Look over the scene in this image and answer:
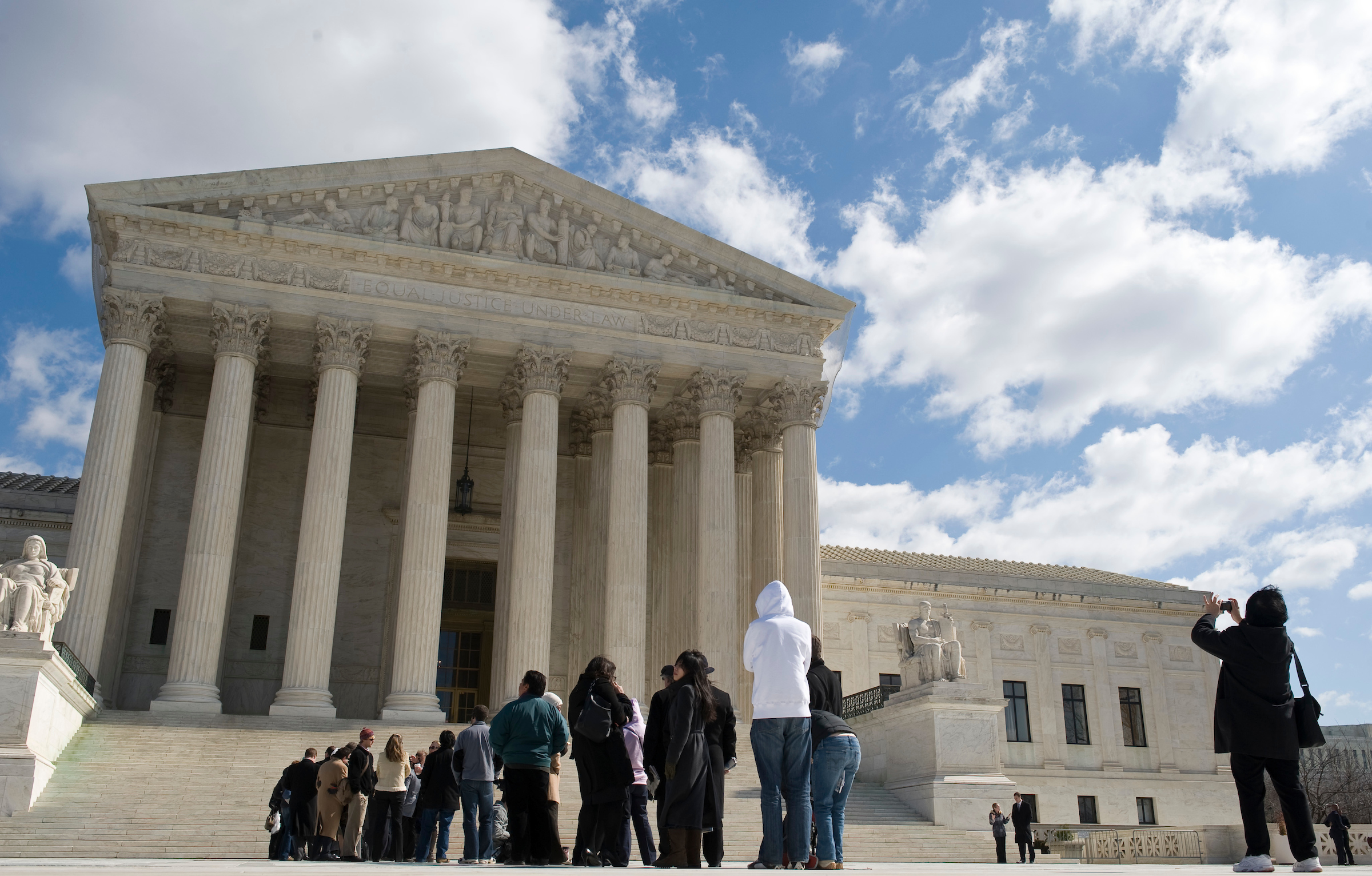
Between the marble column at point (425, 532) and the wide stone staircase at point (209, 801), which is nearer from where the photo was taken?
the wide stone staircase at point (209, 801)

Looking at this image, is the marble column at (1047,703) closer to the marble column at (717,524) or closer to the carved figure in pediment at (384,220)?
the marble column at (717,524)

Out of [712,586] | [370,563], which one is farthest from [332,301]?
[712,586]

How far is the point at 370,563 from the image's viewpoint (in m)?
32.7

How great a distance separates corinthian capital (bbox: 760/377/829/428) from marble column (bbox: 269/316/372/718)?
35.1 ft

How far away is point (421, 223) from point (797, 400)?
10666 mm

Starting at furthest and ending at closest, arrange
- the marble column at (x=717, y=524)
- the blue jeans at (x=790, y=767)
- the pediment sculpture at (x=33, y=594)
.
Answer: the marble column at (x=717, y=524), the pediment sculpture at (x=33, y=594), the blue jeans at (x=790, y=767)

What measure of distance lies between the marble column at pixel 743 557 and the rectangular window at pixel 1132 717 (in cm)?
1697

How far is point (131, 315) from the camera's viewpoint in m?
26.2

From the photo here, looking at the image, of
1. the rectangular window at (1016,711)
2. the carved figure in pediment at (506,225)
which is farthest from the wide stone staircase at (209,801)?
the rectangular window at (1016,711)

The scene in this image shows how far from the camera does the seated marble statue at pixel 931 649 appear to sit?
23.5 meters

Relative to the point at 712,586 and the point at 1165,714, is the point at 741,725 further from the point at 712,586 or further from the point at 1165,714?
the point at 1165,714

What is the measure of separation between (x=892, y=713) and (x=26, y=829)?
1568 cm

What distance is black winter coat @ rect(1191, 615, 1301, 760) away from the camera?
830 centimetres

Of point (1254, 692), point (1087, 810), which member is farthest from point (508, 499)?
point (1087, 810)
